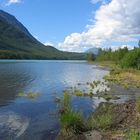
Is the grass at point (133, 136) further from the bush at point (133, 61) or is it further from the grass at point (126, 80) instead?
the bush at point (133, 61)

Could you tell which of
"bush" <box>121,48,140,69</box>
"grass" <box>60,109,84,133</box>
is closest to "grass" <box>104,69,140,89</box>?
"bush" <box>121,48,140,69</box>

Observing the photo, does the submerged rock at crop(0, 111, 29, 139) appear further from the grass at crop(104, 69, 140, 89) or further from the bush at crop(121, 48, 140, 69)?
the bush at crop(121, 48, 140, 69)

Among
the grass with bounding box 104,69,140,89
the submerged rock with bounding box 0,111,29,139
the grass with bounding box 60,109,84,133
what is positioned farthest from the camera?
the grass with bounding box 104,69,140,89

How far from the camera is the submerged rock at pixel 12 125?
22.8m

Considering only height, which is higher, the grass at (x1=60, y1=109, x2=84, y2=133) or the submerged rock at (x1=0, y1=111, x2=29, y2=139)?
the grass at (x1=60, y1=109, x2=84, y2=133)

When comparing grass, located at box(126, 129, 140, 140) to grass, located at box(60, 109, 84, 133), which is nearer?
grass, located at box(126, 129, 140, 140)

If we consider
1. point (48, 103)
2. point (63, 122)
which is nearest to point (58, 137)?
point (63, 122)

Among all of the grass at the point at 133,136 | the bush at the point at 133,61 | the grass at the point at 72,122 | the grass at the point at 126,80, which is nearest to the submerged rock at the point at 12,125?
the grass at the point at 72,122

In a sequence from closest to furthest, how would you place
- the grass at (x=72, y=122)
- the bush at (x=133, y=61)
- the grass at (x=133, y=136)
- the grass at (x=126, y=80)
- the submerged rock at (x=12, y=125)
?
the grass at (x=133, y=136), the grass at (x=72, y=122), the submerged rock at (x=12, y=125), the grass at (x=126, y=80), the bush at (x=133, y=61)

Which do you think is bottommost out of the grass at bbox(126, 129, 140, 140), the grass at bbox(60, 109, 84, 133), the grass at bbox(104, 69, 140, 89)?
the grass at bbox(104, 69, 140, 89)

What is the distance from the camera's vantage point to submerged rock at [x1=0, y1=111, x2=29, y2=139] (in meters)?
22.8

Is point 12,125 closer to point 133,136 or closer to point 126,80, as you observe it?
point 133,136

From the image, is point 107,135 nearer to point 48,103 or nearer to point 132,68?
point 48,103

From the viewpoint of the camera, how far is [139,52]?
10419 centimetres
